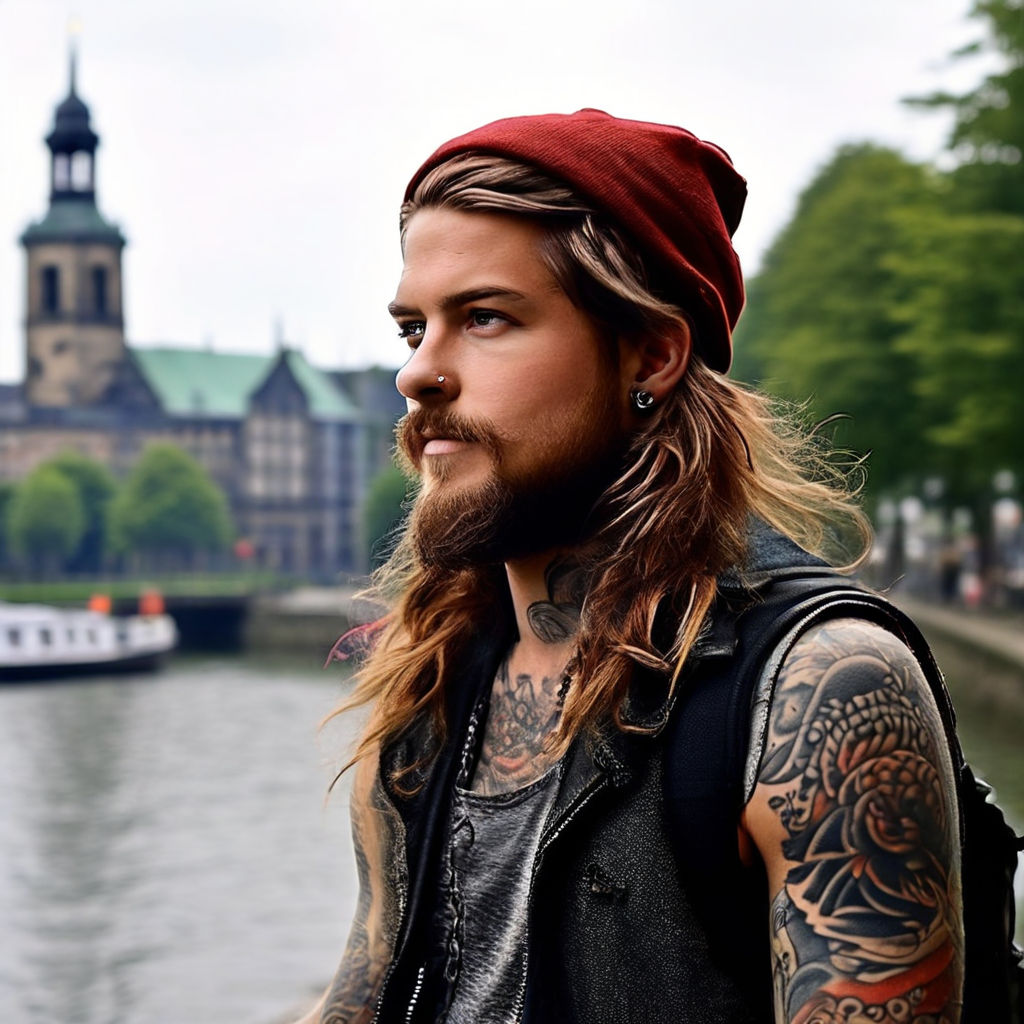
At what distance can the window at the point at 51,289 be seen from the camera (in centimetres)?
8806

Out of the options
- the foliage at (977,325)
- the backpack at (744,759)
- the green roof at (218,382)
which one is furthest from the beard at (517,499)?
the green roof at (218,382)

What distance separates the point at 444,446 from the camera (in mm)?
1860

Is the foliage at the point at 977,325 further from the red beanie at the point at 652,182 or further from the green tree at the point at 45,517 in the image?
the green tree at the point at 45,517

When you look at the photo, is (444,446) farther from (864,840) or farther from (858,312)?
(858,312)

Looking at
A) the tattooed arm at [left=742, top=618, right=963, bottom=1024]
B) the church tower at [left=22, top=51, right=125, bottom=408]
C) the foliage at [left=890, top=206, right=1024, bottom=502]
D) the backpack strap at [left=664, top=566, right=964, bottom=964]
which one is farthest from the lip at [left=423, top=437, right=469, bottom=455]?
the church tower at [left=22, top=51, right=125, bottom=408]

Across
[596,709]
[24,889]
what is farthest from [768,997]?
[24,889]

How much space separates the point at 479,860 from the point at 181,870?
56.9 ft

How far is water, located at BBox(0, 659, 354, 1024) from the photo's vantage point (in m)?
13.6

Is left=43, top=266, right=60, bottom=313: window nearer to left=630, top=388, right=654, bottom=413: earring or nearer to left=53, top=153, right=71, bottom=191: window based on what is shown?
left=53, top=153, right=71, bottom=191: window

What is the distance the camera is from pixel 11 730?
3303cm

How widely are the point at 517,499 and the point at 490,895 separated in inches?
15.9

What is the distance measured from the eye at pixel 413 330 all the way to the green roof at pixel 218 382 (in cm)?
9017

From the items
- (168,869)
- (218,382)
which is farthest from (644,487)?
(218,382)

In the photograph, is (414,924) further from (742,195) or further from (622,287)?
(742,195)
